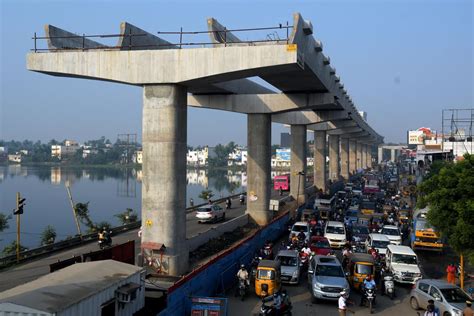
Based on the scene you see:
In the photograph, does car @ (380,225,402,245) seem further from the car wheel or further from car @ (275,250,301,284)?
the car wheel

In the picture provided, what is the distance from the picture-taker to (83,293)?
994 cm

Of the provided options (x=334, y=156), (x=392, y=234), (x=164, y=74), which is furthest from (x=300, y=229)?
(x=334, y=156)

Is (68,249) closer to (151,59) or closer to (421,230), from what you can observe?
(151,59)

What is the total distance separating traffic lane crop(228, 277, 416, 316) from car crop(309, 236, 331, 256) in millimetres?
4471

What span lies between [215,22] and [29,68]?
1003cm

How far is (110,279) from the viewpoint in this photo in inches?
441

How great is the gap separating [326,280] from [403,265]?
16.8 ft

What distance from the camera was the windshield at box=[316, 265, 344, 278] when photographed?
670 inches

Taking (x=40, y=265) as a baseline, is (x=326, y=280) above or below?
above

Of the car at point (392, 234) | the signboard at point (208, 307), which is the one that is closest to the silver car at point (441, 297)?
the signboard at point (208, 307)

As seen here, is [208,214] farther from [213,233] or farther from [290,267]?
[290,267]

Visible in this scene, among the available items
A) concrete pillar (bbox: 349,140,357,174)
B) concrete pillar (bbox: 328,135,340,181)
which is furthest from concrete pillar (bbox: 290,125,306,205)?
concrete pillar (bbox: 349,140,357,174)

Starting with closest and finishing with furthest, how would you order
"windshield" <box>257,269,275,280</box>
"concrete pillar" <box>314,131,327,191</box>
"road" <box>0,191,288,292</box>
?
1. "windshield" <box>257,269,275,280</box>
2. "road" <box>0,191,288,292</box>
3. "concrete pillar" <box>314,131,327,191</box>

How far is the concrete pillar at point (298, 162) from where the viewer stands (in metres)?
49.1
